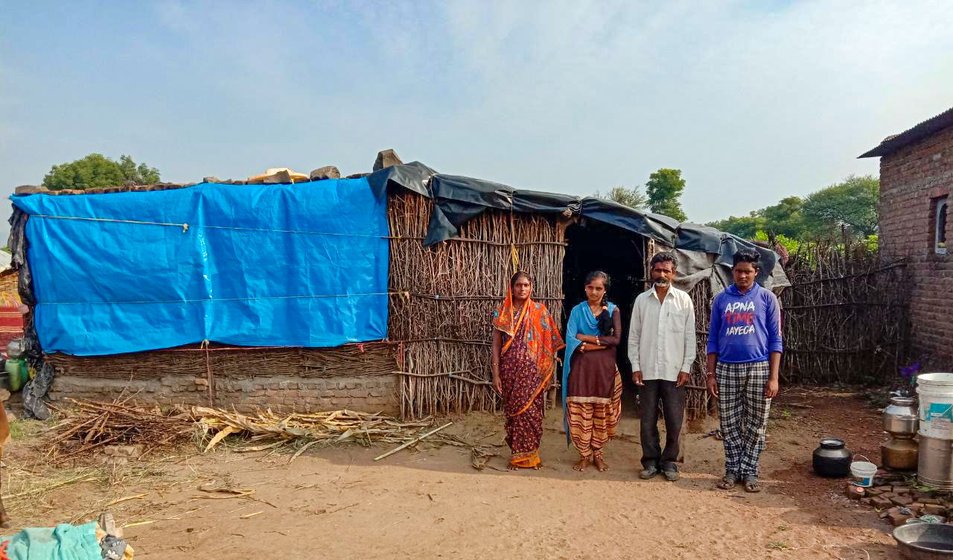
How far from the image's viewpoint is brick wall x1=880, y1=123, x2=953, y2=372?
269 inches

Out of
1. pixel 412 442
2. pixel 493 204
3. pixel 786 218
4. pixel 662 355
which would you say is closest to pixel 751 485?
pixel 662 355

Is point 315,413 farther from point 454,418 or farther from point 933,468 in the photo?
point 933,468

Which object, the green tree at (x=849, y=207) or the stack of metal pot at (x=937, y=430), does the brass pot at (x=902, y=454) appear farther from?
the green tree at (x=849, y=207)

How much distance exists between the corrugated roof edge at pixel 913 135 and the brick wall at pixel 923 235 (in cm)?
8

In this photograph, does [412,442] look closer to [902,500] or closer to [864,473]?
[864,473]

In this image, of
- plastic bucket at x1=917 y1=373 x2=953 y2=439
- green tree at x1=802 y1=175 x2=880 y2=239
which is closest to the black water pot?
plastic bucket at x1=917 y1=373 x2=953 y2=439

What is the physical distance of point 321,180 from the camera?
5.59m

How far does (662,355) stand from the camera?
13.3 feet

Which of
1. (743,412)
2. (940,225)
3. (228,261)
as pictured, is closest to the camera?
(743,412)

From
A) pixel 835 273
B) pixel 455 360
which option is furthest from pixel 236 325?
pixel 835 273

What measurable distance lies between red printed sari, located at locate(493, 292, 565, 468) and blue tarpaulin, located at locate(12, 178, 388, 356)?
1604 millimetres

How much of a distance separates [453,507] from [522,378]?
111cm

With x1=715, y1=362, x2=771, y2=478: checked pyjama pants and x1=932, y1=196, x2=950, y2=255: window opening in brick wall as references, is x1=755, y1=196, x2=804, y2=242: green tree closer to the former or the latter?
x1=932, y1=196, x2=950, y2=255: window opening in brick wall

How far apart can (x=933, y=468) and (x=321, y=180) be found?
552cm
